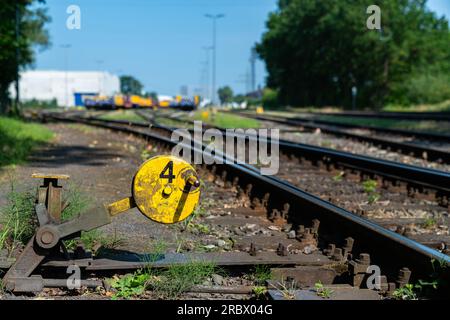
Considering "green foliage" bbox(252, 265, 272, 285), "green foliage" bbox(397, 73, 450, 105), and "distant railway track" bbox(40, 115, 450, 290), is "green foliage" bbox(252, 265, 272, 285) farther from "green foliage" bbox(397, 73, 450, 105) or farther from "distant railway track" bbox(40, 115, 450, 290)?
"green foliage" bbox(397, 73, 450, 105)

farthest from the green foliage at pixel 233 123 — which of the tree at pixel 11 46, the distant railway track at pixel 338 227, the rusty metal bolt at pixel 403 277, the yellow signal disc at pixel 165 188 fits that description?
the rusty metal bolt at pixel 403 277

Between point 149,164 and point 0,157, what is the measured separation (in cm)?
787

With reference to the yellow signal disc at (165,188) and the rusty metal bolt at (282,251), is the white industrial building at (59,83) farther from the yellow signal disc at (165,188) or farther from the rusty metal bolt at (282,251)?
the yellow signal disc at (165,188)

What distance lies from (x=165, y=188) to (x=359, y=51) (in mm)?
63025

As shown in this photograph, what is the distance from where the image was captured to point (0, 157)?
35.7 ft

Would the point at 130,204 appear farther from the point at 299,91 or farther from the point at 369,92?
the point at 299,91

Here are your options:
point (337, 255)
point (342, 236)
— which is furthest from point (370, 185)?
point (337, 255)

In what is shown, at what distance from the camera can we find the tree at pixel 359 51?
63344 millimetres

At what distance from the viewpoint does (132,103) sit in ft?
193

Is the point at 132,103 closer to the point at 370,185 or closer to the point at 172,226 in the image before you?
the point at 370,185

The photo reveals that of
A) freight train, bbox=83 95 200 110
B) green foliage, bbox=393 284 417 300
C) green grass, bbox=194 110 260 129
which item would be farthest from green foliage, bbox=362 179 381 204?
freight train, bbox=83 95 200 110

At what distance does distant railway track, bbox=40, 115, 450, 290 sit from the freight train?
48547 mm

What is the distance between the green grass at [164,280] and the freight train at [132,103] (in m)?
51.5

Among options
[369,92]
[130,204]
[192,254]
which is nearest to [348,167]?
[192,254]
